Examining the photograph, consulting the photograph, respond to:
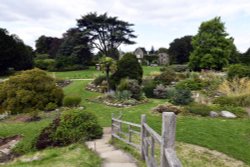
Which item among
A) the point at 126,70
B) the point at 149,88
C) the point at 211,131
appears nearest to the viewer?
the point at 211,131

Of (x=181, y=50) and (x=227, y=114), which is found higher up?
(x=181, y=50)

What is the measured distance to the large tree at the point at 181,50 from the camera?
148 feet

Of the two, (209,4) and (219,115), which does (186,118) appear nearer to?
(219,115)

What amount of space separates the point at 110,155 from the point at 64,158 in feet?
3.73

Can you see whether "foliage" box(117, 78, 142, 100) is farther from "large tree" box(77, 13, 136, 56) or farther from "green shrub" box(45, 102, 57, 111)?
"large tree" box(77, 13, 136, 56)

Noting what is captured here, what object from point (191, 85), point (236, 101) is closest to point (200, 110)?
point (236, 101)

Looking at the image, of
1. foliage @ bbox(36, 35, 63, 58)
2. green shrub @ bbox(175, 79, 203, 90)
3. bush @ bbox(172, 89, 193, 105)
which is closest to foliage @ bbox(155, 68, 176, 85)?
green shrub @ bbox(175, 79, 203, 90)

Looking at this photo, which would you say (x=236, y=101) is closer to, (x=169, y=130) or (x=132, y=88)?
(x=132, y=88)

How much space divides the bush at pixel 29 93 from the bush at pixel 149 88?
6.67 metres

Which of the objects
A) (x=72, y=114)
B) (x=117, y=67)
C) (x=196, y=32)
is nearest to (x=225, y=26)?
(x=196, y=32)

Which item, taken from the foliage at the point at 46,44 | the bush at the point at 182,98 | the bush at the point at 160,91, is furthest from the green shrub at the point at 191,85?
the foliage at the point at 46,44

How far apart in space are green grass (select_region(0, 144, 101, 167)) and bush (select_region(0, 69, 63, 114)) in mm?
5734

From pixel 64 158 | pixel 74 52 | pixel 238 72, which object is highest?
pixel 74 52

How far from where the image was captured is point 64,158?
6617 millimetres
